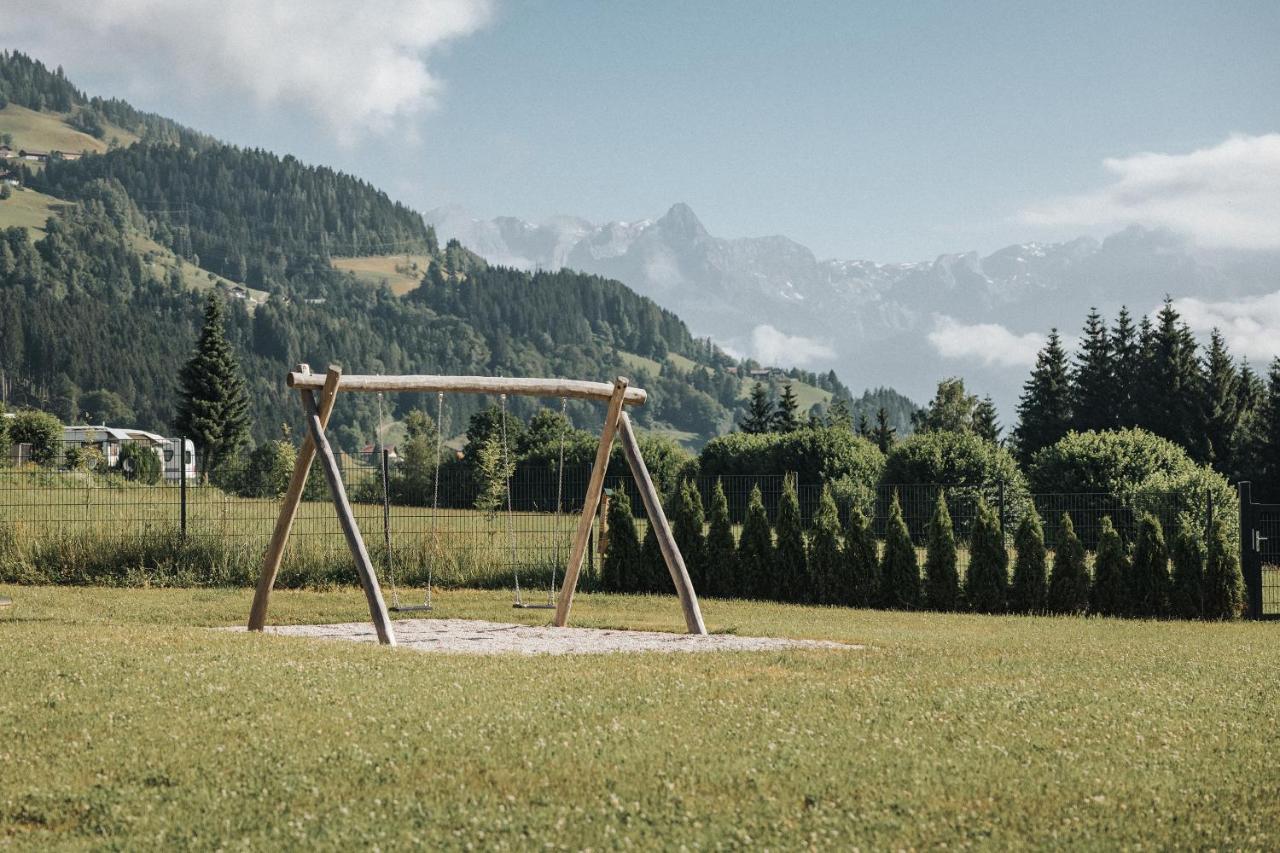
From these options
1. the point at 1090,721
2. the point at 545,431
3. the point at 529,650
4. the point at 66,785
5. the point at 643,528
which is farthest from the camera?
the point at 545,431

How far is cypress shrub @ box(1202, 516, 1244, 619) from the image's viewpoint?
17.8 meters

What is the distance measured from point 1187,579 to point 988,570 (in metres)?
2.81

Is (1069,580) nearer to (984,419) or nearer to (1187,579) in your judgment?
(1187,579)

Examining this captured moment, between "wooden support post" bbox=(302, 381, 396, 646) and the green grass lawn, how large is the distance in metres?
1.09

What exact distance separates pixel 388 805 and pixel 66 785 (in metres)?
1.69

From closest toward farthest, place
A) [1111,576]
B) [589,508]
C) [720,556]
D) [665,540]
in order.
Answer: [665,540], [589,508], [1111,576], [720,556]

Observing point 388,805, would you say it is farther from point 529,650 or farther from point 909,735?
point 529,650

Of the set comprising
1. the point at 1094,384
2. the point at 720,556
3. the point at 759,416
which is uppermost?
the point at 759,416

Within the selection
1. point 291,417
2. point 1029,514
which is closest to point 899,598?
point 1029,514

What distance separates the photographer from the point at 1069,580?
60.7ft

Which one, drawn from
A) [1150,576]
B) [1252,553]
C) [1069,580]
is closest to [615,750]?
[1069,580]

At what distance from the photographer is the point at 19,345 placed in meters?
167

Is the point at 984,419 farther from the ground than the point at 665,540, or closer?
farther from the ground

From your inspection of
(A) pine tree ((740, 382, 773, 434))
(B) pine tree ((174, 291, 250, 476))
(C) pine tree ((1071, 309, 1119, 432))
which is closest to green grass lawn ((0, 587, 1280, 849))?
(C) pine tree ((1071, 309, 1119, 432))
